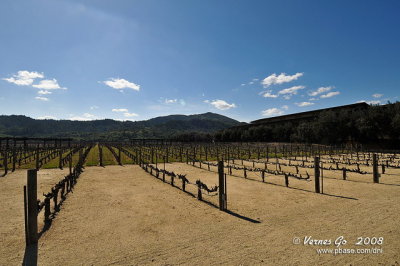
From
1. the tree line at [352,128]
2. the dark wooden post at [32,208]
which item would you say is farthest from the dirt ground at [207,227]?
the tree line at [352,128]

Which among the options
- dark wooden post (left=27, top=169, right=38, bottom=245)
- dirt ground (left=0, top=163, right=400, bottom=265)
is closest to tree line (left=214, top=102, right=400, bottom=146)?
dirt ground (left=0, top=163, right=400, bottom=265)

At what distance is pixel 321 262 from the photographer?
655cm

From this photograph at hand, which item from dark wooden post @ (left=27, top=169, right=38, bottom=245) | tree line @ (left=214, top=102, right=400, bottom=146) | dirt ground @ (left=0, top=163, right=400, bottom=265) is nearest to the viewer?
dirt ground @ (left=0, top=163, right=400, bottom=265)

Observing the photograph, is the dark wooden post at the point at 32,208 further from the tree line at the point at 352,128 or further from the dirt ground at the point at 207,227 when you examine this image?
the tree line at the point at 352,128

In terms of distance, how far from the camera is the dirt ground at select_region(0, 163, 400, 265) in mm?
6945

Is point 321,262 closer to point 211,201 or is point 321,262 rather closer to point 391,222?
point 391,222

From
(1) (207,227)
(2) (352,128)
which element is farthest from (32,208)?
(2) (352,128)

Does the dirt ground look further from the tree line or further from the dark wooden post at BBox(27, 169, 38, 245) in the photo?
the tree line

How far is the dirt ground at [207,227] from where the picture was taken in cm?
694

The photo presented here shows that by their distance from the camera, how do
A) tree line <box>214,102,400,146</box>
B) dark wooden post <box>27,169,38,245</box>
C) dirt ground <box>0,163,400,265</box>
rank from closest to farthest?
dirt ground <box>0,163,400,265</box>, dark wooden post <box>27,169,38,245</box>, tree line <box>214,102,400,146</box>

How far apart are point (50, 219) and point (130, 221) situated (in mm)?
3895

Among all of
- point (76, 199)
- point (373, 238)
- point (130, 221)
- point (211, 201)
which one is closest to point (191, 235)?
point (130, 221)

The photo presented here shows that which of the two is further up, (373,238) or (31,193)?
(31,193)

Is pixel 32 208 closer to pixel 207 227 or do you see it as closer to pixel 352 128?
pixel 207 227
